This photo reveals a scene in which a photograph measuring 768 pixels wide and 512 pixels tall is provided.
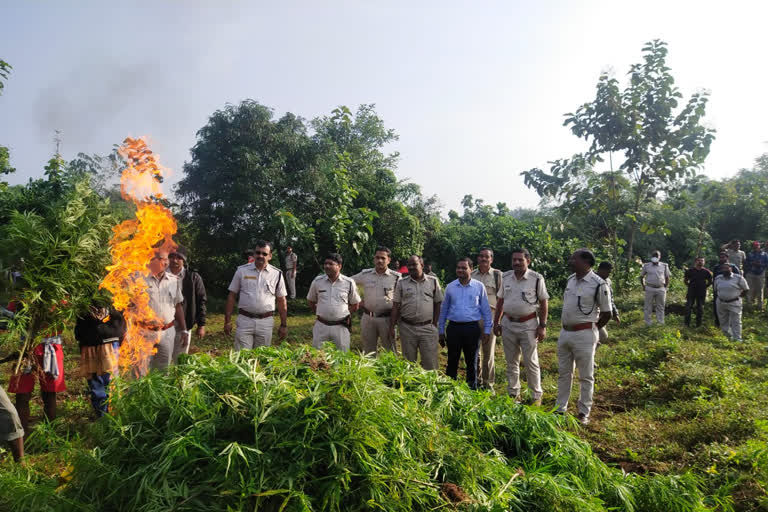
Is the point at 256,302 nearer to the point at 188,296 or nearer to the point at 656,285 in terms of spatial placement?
the point at 188,296

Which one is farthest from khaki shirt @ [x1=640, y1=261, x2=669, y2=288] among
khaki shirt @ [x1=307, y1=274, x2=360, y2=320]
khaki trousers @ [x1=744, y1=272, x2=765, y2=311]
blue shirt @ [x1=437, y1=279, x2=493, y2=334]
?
khaki shirt @ [x1=307, y1=274, x2=360, y2=320]

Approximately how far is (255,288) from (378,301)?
1.72 meters

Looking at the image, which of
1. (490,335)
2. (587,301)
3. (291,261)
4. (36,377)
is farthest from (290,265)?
(587,301)

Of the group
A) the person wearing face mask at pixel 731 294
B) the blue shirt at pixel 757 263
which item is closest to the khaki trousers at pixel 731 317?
the person wearing face mask at pixel 731 294

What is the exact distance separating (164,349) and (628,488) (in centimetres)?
516

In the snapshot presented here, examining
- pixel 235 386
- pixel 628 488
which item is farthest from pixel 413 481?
pixel 628 488

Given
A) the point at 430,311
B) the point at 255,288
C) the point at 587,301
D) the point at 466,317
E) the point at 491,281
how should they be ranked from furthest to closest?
the point at 491,281, the point at 430,311, the point at 255,288, the point at 466,317, the point at 587,301

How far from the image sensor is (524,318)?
6.14 m

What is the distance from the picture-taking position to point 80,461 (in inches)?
106

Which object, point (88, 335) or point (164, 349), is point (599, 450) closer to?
point (164, 349)

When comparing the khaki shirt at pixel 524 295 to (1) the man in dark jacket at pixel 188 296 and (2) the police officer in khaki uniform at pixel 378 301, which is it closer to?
(2) the police officer in khaki uniform at pixel 378 301

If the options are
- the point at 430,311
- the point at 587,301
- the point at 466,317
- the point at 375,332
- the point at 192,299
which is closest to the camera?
the point at 587,301

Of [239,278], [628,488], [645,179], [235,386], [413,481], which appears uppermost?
[645,179]

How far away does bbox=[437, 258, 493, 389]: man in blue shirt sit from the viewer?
607cm
